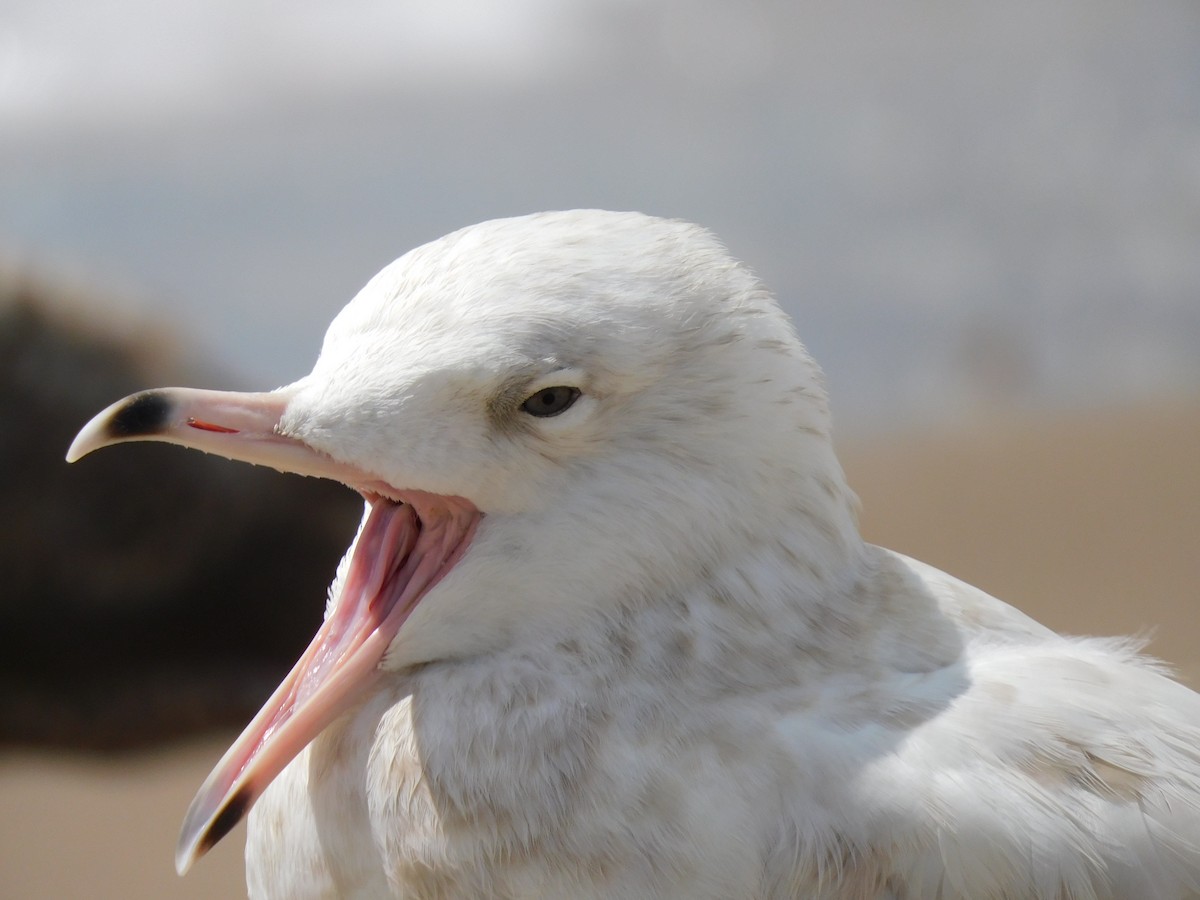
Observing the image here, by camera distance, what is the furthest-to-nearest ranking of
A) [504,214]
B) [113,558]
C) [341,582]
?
[504,214] → [113,558] → [341,582]

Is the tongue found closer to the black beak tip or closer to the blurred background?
the black beak tip

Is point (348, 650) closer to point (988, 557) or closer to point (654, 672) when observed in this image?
point (654, 672)

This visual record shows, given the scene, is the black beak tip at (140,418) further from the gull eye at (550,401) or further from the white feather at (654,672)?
the gull eye at (550,401)

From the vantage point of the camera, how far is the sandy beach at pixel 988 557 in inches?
83.7

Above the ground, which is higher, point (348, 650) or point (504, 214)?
point (348, 650)

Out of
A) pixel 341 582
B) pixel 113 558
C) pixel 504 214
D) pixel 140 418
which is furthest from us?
pixel 504 214

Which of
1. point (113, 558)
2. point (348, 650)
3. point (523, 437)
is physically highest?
point (523, 437)

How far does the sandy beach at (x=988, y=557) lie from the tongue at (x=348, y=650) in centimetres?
139

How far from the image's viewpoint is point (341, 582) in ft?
2.88

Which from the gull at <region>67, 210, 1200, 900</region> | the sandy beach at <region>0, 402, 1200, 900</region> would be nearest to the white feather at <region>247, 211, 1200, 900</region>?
the gull at <region>67, 210, 1200, 900</region>

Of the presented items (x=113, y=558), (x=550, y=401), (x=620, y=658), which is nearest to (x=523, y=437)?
(x=550, y=401)

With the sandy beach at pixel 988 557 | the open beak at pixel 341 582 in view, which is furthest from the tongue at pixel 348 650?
the sandy beach at pixel 988 557

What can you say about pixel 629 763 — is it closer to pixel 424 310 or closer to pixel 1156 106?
pixel 424 310

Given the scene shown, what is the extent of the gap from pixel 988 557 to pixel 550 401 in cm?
207
